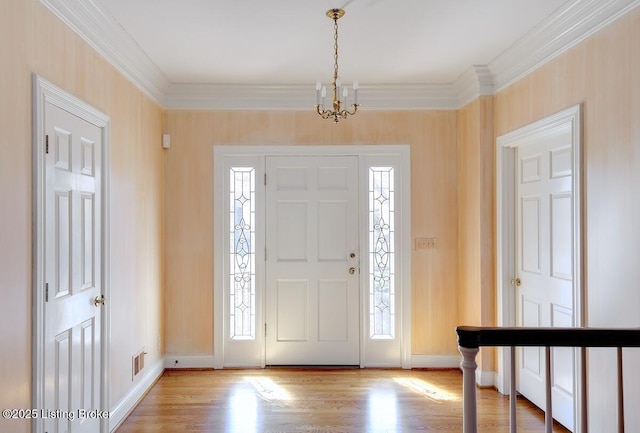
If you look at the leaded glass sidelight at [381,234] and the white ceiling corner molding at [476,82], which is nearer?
the white ceiling corner molding at [476,82]

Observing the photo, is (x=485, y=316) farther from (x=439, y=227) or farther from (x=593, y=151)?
(x=593, y=151)

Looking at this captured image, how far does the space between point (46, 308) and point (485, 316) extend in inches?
123

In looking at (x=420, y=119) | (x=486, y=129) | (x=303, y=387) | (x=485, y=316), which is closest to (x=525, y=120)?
(x=486, y=129)

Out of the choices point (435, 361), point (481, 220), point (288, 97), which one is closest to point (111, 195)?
point (288, 97)

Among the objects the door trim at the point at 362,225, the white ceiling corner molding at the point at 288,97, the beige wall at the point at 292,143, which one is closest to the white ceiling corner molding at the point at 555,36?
the white ceiling corner molding at the point at 288,97

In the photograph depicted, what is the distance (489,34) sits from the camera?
2.97 metres

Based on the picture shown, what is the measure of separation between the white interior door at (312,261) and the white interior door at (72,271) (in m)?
1.70

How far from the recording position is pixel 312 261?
13.5ft

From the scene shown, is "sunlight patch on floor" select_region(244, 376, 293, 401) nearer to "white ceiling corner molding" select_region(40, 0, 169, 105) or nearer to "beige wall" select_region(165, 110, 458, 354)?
"beige wall" select_region(165, 110, 458, 354)

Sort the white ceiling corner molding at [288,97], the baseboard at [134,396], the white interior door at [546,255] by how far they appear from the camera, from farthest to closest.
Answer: the white ceiling corner molding at [288,97] < the baseboard at [134,396] < the white interior door at [546,255]

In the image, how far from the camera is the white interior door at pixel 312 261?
411 centimetres

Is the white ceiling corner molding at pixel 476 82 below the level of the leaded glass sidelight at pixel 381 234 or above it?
above

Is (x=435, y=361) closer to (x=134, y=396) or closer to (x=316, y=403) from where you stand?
(x=316, y=403)

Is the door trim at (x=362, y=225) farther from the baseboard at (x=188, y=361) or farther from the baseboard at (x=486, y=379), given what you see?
the baseboard at (x=486, y=379)
